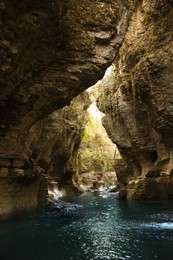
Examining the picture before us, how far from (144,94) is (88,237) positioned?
11.8 meters

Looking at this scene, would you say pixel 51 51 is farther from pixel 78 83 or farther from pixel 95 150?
pixel 95 150

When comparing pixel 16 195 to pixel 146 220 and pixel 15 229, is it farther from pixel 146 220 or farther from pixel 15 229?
pixel 146 220

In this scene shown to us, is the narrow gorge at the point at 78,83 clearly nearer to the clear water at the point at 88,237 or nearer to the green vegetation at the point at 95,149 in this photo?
the clear water at the point at 88,237

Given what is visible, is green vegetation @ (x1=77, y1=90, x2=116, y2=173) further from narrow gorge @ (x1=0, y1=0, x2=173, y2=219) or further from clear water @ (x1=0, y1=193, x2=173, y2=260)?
clear water @ (x1=0, y1=193, x2=173, y2=260)

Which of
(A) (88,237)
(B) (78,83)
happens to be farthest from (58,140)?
(A) (88,237)

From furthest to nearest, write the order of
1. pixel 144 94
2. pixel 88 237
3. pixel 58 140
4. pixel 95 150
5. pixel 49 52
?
1. pixel 95 150
2. pixel 58 140
3. pixel 144 94
4. pixel 49 52
5. pixel 88 237

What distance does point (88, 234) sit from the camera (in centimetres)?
1201

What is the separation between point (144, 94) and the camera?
2038 centimetres

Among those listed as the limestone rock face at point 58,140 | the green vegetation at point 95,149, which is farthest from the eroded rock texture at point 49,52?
the green vegetation at point 95,149

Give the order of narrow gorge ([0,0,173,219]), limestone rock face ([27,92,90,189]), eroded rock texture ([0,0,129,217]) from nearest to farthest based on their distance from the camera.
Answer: eroded rock texture ([0,0,129,217]) < narrow gorge ([0,0,173,219]) < limestone rock face ([27,92,90,189])

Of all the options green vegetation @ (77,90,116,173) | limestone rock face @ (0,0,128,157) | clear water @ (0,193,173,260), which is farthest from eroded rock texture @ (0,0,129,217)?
green vegetation @ (77,90,116,173)

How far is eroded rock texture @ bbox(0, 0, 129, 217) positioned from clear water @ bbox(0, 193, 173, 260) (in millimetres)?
3652

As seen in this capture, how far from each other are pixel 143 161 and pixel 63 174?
1079 cm

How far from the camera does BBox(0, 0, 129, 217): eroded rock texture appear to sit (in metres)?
10.2
